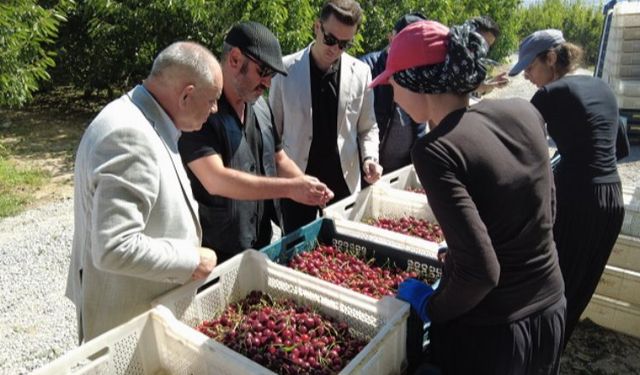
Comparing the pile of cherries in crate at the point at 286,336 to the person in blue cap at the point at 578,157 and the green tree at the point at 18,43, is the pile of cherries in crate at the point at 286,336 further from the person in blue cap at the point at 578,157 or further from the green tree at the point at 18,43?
the green tree at the point at 18,43

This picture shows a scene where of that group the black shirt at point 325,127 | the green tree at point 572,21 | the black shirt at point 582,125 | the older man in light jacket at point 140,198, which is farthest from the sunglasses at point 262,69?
the green tree at point 572,21

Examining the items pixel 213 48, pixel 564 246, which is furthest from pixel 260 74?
pixel 213 48

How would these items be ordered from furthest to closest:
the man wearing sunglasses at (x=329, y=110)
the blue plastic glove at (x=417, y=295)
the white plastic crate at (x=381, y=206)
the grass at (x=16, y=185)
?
1. the grass at (x=16, y=185)
2. the man wearing sunglasses at (x=329, y=110)
3. the white plastic crate at (x=381, y=206)
4. the blue plastic glove at (x=417, y=295)

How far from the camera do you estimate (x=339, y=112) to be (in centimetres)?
330

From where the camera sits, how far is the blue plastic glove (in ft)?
5.90

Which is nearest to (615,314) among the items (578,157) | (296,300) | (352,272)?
(578,157)

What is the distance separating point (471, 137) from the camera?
4.60ft

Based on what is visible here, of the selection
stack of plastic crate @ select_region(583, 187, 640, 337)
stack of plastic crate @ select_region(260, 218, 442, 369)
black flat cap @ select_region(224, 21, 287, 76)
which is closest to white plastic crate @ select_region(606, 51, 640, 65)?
stack of plastic crate @ select_region(583, 187, 640, 337)

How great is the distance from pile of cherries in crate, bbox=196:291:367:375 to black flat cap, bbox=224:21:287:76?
3.51ft

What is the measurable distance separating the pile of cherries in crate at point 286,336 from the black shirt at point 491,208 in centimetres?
43

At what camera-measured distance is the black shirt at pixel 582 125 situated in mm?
2641

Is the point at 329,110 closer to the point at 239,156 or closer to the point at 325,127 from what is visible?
the point at 325,127

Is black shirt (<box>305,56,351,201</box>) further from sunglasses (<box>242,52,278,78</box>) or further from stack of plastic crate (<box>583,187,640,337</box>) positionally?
stack of plastic crate (<box>583,187,640,337</box>)

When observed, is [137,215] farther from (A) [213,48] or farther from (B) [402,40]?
(A) [213,48]
